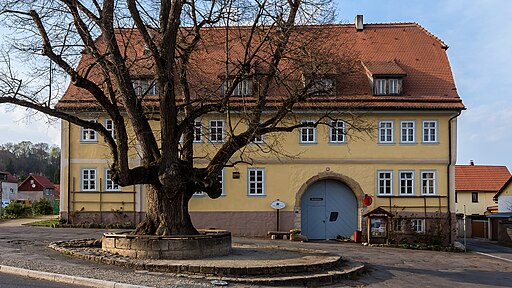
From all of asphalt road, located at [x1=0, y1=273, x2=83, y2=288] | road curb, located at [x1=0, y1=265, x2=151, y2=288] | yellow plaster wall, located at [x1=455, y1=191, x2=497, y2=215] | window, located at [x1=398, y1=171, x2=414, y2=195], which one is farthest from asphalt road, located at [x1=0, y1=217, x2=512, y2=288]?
yellow plaster wall, located at [x1=455, y1=191, x2=497, y2=215]

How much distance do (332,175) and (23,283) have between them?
2361cm

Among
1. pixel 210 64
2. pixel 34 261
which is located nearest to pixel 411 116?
pixel 210 64

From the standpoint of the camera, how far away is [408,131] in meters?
35.7

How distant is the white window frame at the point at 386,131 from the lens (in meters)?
35.7

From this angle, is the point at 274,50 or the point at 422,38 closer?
the point at 274,50

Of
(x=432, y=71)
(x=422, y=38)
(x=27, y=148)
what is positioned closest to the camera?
(x=432, y=71)

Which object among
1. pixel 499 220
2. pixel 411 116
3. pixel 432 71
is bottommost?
pixel 499 220

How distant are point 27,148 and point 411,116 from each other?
10157cm

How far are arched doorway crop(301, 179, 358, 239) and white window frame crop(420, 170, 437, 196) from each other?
381cm

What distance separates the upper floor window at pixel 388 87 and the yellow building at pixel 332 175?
56 mm

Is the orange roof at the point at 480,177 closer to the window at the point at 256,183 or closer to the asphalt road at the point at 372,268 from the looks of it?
the window at the point at 256,183

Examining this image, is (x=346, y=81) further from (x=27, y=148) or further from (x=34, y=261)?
(x=27, y=148)

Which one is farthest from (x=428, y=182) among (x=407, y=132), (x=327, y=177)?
(x=327, y=177)

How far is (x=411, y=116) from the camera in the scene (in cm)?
3569
